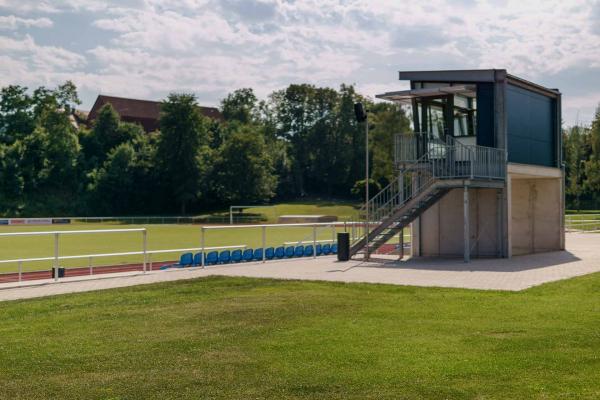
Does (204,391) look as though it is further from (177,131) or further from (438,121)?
(177,131)

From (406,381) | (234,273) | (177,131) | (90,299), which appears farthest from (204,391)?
(177,131)

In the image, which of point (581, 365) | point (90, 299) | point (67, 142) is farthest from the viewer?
point (67, 142)

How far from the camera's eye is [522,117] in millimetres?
25469

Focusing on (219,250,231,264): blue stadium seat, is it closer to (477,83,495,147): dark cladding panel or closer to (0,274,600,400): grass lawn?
(0,274,600,400): grass lawn

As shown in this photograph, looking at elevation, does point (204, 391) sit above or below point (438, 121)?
below

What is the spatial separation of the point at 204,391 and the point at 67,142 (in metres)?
87.0

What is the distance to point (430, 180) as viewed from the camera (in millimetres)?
22688

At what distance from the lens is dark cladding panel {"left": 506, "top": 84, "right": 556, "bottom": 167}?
24.7 m

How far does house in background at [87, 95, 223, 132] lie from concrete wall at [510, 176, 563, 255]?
8781 cm

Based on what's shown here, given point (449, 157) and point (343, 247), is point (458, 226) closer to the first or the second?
point (449, 157)

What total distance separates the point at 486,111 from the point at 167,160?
6843cm

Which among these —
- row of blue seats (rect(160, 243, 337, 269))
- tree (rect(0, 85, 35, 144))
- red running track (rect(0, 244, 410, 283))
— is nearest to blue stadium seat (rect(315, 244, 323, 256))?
row of blue seats (rect(160, 243, 337, 269))

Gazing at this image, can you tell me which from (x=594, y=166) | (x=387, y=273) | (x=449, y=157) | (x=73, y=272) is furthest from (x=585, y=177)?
(x=73, y=272)

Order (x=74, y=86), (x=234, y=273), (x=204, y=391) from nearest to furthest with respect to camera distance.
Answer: (x=204, y=391) < (x=234, y=273) < (x=74, y=86)
